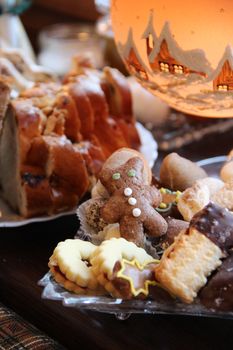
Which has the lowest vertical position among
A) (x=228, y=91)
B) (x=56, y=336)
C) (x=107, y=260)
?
(x=56, y=336)

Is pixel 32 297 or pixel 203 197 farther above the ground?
pixel 203 197

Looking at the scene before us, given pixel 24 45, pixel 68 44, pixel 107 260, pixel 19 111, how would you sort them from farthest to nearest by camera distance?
pixel 68 44 → pixel 24 45 → pixel 19 111 → pixel 107 260

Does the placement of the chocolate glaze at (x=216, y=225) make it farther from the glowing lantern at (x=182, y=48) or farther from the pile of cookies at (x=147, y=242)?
the glowing lantern at (x=182, y=48)

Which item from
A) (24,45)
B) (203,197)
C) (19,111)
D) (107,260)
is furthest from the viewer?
(24,45)

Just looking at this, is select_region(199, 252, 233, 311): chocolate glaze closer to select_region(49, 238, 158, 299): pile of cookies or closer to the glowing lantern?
select_region(49, 238, 158, 299): pile of cookies

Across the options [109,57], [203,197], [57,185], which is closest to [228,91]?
[203,197]

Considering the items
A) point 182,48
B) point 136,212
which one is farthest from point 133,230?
point 182,48

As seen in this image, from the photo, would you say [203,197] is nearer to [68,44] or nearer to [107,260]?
[107,260]

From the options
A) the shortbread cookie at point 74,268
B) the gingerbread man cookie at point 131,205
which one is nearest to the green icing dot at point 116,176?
the gingerbread man cookie at point 131,205
